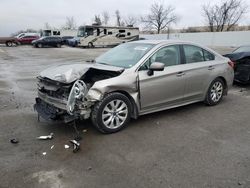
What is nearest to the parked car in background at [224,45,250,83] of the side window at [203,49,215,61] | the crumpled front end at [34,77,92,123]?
the side window at [203,49,215,61]

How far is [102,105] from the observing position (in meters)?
4.27

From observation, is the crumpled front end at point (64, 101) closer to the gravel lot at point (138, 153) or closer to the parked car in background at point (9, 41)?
the gravel lot at point (138, 153)

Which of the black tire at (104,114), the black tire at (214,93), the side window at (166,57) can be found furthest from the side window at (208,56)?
the black tire at (104,114)

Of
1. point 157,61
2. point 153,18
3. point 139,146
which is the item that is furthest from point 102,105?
point 153,18

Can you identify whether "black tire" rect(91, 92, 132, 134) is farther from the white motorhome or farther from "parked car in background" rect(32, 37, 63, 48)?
"parked car in background" rect(32, 37, 63, 48)

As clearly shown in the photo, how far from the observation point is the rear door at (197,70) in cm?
543

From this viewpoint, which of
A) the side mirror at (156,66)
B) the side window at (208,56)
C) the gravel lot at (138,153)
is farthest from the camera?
the side window at (208,56)

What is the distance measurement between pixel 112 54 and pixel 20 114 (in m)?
2.35

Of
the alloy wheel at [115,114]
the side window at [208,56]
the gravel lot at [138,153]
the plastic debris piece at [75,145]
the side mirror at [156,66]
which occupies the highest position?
the side window at [208,56]

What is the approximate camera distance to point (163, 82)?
4.93 meters

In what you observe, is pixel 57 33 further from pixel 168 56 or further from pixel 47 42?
pixel 168 56

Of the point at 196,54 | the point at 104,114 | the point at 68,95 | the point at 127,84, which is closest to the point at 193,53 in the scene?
the point at 196,54

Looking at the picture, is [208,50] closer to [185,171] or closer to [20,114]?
[185,171]

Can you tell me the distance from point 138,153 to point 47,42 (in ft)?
113
